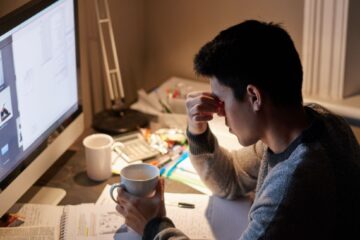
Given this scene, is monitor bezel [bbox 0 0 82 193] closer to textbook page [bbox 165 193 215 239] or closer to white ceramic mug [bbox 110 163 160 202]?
white ceramic mug [bbox 110 163 160 202]

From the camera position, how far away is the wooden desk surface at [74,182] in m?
1.69

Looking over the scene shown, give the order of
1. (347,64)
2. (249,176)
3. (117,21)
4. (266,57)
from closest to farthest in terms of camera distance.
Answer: (266,57) < (249,176) < (347,64) < (117,21)

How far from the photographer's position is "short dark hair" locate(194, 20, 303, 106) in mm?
1229

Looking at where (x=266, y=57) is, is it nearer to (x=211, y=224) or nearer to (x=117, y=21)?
(x=211, y=224)

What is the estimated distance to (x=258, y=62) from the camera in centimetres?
123

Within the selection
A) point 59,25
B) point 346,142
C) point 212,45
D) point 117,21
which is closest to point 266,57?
point 212,45

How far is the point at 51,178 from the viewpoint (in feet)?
5.86

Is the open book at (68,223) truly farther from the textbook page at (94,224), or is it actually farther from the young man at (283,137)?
the young man at (283,137)

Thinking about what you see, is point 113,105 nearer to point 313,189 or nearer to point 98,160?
point 98,160

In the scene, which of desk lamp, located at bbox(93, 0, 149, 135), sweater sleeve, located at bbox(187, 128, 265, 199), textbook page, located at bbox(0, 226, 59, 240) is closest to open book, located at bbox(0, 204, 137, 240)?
textbook page, located at bbox(0, 226, 59, 240)

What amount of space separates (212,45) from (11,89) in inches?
19.6

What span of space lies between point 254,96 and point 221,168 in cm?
50

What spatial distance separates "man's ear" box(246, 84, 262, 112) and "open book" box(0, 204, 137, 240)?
0.47 meters

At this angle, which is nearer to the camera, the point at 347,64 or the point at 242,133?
the point at 242,133
